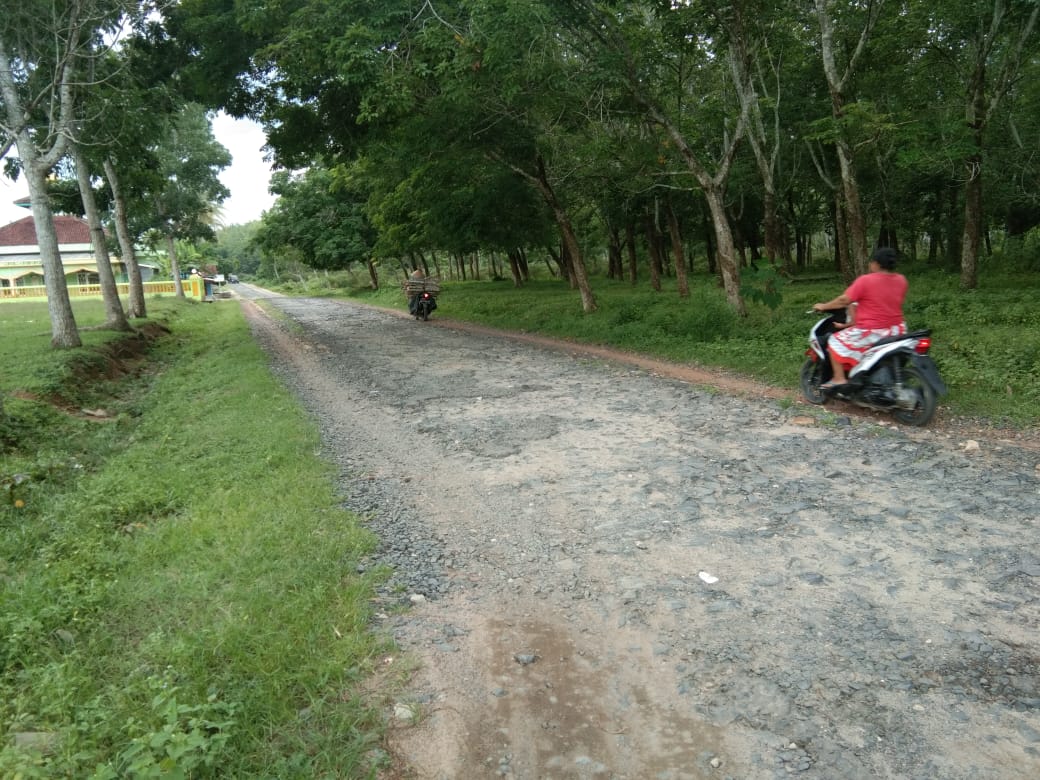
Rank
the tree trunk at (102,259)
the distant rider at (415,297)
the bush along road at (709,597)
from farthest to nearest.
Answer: the distant rider at (415,297), the tree trunk at (102,259), the bush along road at (709,597)

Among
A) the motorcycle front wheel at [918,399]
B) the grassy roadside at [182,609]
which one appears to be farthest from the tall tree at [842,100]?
the grassy roadside at [182,609]

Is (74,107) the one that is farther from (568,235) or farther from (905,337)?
(905,337)

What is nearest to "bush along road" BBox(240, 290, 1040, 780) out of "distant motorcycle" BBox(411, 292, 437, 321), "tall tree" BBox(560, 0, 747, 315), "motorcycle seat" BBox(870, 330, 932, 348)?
"motorcycle seat" BBox(870, 330, 932, 348)

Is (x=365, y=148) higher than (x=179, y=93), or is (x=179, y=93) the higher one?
(x=179, y=93)

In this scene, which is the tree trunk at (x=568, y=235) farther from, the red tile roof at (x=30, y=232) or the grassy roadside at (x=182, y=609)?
the red tile roof at (x=30, y=232)

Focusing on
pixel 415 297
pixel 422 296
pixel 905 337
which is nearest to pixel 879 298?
pixel 905 337

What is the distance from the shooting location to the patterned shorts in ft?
22.2

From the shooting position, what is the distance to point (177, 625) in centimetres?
351

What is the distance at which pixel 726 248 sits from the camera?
1327 centimetres

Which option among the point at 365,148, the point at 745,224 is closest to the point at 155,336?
the point at 365,148

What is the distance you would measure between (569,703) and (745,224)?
1316 inches

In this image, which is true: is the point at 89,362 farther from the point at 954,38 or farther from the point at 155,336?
the point at 954,38

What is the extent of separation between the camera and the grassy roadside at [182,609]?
260 cm

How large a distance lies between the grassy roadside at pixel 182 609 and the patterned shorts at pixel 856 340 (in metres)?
5.34
